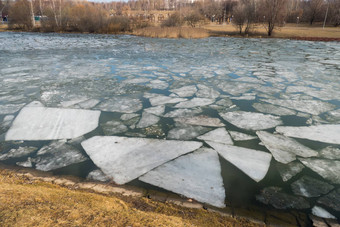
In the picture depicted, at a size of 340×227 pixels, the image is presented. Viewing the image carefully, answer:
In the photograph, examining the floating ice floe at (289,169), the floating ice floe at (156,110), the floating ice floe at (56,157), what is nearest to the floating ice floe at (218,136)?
the floating ice floe at (289,169)

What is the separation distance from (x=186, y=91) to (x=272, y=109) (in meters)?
1.59

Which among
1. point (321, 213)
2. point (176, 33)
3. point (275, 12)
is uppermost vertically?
point (275, 12)

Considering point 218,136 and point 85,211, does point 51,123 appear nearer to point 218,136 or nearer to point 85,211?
point 85,211

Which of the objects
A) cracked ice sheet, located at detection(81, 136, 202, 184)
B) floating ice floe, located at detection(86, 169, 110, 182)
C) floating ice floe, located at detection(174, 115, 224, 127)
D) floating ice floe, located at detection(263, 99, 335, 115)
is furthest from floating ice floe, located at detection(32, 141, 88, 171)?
floating ice floe, located at detection(263, 99, 335, 115)

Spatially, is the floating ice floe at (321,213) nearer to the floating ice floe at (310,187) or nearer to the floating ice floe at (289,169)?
the floating ice floe at (310,187)

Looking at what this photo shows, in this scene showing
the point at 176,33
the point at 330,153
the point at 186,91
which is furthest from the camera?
the point at 176,33

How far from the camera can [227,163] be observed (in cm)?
212

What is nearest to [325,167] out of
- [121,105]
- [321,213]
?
[321,213]

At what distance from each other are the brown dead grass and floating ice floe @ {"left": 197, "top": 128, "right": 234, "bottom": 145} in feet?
3.67

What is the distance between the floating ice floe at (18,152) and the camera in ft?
7.26

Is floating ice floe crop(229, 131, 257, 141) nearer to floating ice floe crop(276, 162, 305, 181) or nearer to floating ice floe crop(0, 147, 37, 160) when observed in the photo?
floating ice floe crop(276, 162, 305, 181)

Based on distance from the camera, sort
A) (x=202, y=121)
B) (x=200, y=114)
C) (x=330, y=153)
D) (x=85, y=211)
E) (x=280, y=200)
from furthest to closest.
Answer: (x=200, y=114)
(x=202, y=121)
(x=330, y=153)
(x=280, y=200)
(x=85, y=211)

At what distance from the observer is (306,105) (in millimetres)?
3502

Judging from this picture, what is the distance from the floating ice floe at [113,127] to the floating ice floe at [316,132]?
77.5 inches
